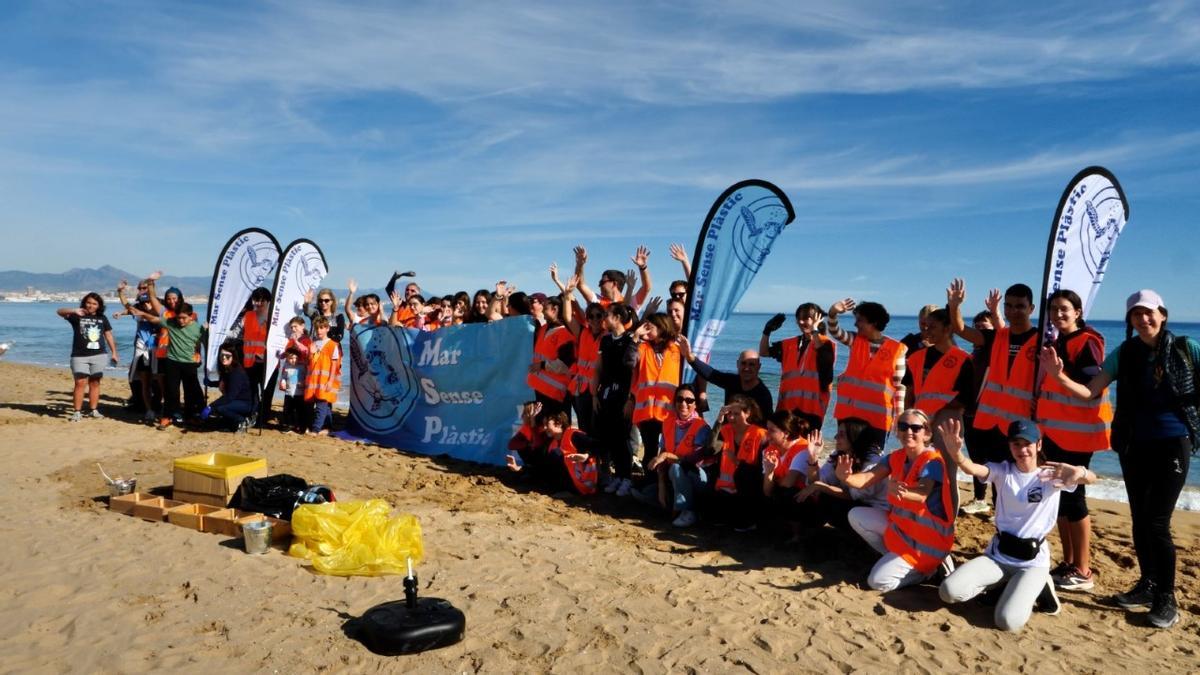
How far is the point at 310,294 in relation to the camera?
10680mm

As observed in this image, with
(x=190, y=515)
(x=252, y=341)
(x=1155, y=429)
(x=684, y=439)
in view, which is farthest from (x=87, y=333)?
(x=1155, y=429)

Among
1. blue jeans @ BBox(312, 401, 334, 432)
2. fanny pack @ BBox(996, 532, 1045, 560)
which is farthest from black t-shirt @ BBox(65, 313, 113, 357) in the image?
fanny pack @ BBox(996, 532, 1045, 560)

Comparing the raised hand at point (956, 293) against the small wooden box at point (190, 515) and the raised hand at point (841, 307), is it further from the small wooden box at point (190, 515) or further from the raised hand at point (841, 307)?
the small wooden box at point (190, 515)

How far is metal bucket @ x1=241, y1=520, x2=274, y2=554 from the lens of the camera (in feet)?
17.6

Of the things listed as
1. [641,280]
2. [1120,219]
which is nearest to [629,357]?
[641,280]

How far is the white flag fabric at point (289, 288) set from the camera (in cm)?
1007

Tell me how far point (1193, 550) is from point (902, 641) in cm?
345

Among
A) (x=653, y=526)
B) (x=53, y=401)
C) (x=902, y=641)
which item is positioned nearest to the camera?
(x=902, y=641)

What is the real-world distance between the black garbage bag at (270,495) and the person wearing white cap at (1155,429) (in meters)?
5.48

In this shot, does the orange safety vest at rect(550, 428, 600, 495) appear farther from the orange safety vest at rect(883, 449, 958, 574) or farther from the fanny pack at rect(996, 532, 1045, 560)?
the fanny pack at rect(996, 532, 1045, 560)

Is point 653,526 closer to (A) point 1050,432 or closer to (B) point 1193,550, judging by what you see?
(A) point 1050,432

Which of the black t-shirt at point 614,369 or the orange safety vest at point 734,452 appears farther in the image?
the black t-shirt at point 614,369

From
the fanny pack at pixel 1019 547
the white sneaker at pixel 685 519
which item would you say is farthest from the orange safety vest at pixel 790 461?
the fanny pack at pixel 1019 547

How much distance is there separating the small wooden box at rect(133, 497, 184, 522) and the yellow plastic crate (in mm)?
212
